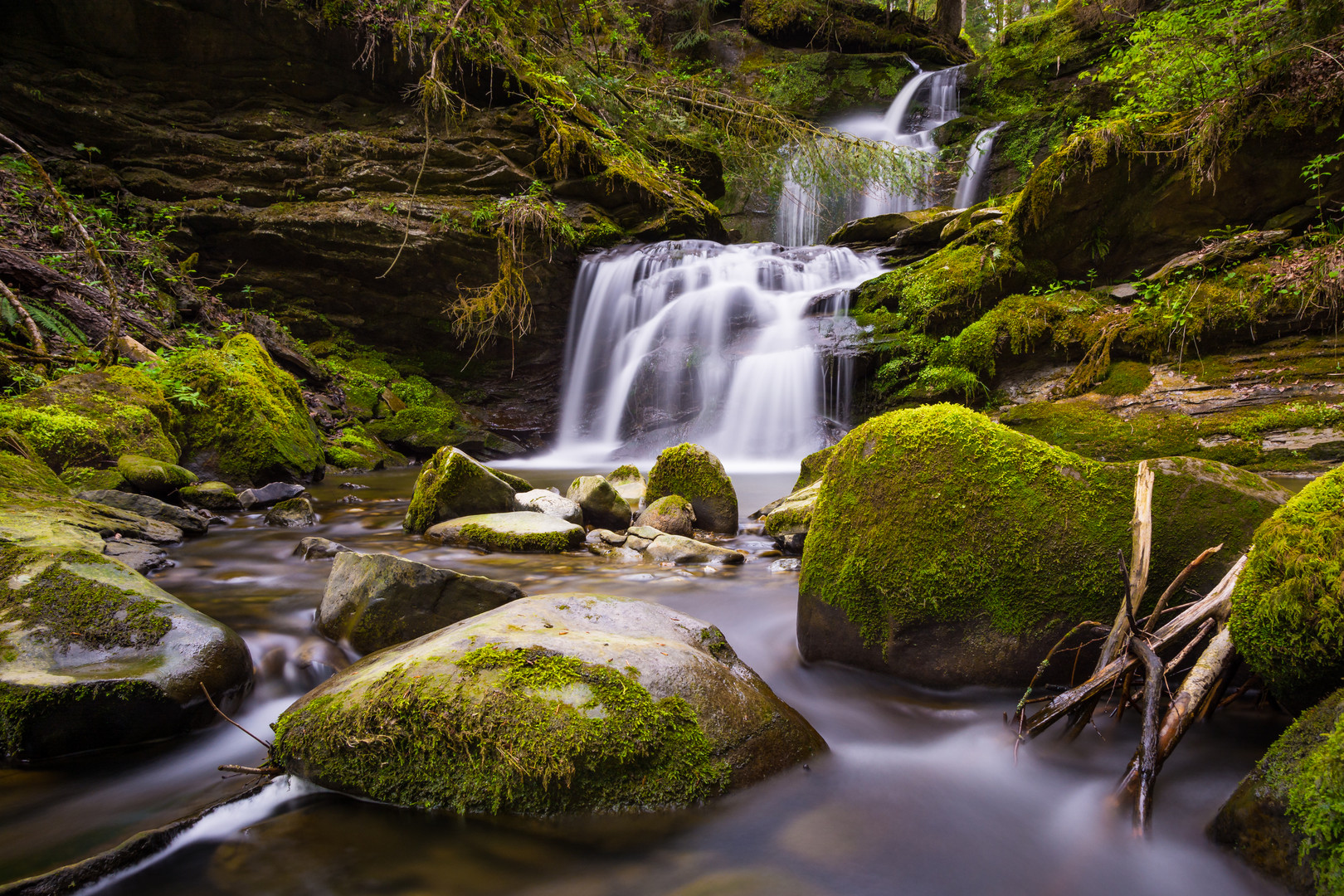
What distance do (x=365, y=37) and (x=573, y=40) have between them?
20.1 ft

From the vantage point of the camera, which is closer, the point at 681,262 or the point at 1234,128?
the point at 1234,128

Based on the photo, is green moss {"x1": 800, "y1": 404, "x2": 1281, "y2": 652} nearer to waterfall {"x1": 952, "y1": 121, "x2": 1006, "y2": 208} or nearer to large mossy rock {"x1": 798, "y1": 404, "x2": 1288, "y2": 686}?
large mossy rock {"x1": 798, "y1": 404, "x2": 1288, "y2": 686}

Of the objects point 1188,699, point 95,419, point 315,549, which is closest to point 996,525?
point 1188,699

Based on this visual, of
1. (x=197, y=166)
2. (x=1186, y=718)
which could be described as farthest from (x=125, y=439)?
(x=197, y=166)

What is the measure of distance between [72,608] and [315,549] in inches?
86.9

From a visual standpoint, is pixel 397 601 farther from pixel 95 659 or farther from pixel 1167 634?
pixel 1167 634

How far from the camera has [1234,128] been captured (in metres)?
7.01

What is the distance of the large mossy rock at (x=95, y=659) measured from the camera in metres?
2.05

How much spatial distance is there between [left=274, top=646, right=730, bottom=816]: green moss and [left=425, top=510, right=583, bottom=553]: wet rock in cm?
299

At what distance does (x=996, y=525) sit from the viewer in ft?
8.31

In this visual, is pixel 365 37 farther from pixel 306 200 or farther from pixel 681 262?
pixel 681 262

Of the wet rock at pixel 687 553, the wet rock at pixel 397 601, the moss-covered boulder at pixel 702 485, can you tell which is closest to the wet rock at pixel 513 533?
the wet rock at pixel 687 553

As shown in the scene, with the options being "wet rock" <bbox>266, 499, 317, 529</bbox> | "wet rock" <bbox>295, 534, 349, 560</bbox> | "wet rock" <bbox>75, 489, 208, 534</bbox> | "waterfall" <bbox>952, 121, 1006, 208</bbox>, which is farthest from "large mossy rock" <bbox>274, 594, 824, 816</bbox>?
"waterfall" <bbox>952, 121, 1006, 208</bbox>

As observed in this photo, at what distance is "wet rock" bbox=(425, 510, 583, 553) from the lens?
16.4 feet
